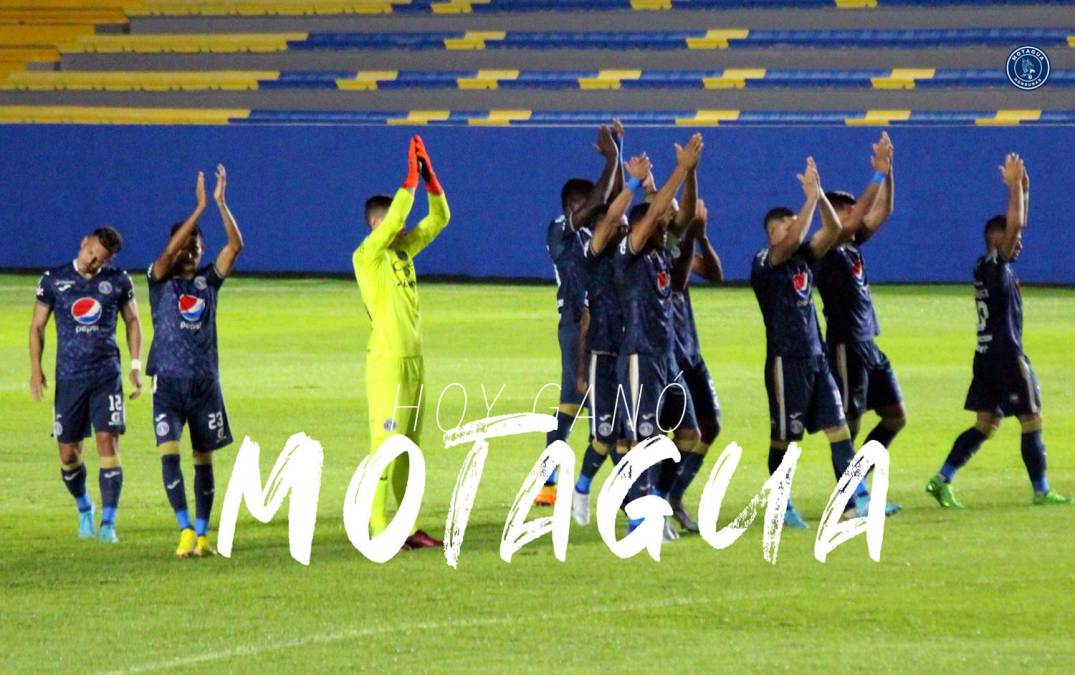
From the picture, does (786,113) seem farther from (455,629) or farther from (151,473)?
(455,629)

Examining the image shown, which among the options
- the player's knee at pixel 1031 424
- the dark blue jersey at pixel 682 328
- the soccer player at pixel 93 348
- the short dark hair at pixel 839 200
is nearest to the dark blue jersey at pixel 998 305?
the player's knee at pixel 1031 424

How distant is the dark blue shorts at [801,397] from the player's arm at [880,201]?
82 centimetres

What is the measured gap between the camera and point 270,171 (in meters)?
34.5

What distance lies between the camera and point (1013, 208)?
36.3 ft

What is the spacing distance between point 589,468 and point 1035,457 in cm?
267

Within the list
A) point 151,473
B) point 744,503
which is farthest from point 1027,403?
point 151,473

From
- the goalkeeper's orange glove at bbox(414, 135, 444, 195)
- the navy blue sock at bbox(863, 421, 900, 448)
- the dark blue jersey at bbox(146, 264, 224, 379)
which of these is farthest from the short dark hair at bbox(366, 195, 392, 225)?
the navy blue sock at bbox(863, 421, 900, 448)

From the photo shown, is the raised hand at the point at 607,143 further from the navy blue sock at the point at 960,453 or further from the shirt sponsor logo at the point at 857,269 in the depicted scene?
the navy blue sock at the point at 960,453

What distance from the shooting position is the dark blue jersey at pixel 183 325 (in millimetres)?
9781

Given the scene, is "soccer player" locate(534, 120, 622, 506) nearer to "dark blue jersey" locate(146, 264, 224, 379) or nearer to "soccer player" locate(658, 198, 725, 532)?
"soccer player" locate(658, 198, 725, 532)

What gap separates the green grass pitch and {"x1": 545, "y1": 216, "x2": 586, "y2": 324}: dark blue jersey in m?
1.19

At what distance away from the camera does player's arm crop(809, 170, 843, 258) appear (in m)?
10.2

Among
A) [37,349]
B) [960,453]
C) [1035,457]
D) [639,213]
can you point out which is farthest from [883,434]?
[37,349]

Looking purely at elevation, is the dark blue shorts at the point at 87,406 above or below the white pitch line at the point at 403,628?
above
